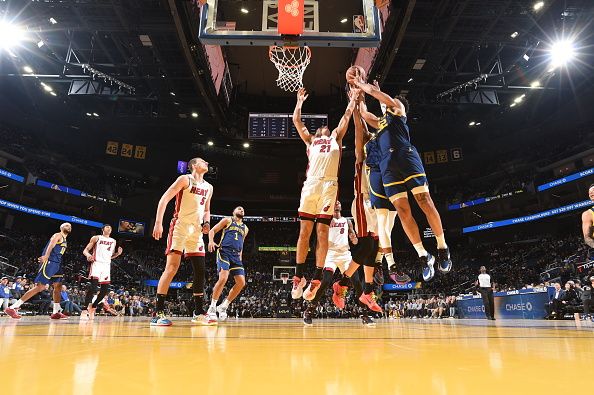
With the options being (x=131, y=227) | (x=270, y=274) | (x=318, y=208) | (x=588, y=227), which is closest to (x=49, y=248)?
(x=318, y=208)

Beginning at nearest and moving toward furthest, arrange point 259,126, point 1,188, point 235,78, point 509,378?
point 509,378
point 259,126
point 235,78
point 1,188

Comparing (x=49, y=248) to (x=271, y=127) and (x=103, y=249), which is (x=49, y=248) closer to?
(x=103, y=249)

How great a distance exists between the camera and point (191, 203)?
15.9ft

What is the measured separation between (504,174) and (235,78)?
57.1 feet

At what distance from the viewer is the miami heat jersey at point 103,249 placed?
8.11 meters

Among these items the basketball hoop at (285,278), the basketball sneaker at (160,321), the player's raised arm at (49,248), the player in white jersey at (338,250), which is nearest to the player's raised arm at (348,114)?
the player in white jersey at (338,250)

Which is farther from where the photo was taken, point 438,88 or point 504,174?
point 504,174

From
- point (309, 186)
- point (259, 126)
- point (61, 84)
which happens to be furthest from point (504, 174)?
point (61, 84)

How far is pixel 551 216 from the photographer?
21.5 metres

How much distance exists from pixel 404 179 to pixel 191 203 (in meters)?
2.65

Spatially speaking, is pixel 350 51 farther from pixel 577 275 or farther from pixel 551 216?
pixel 551 216

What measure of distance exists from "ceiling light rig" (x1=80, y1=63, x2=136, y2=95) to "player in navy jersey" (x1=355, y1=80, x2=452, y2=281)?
44.2ft

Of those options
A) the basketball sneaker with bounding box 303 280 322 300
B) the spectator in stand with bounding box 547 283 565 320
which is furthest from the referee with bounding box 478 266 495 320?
the basketball sneaker with bounding box 303 280 322 300

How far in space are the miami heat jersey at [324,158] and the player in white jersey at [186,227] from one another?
4.40ft
